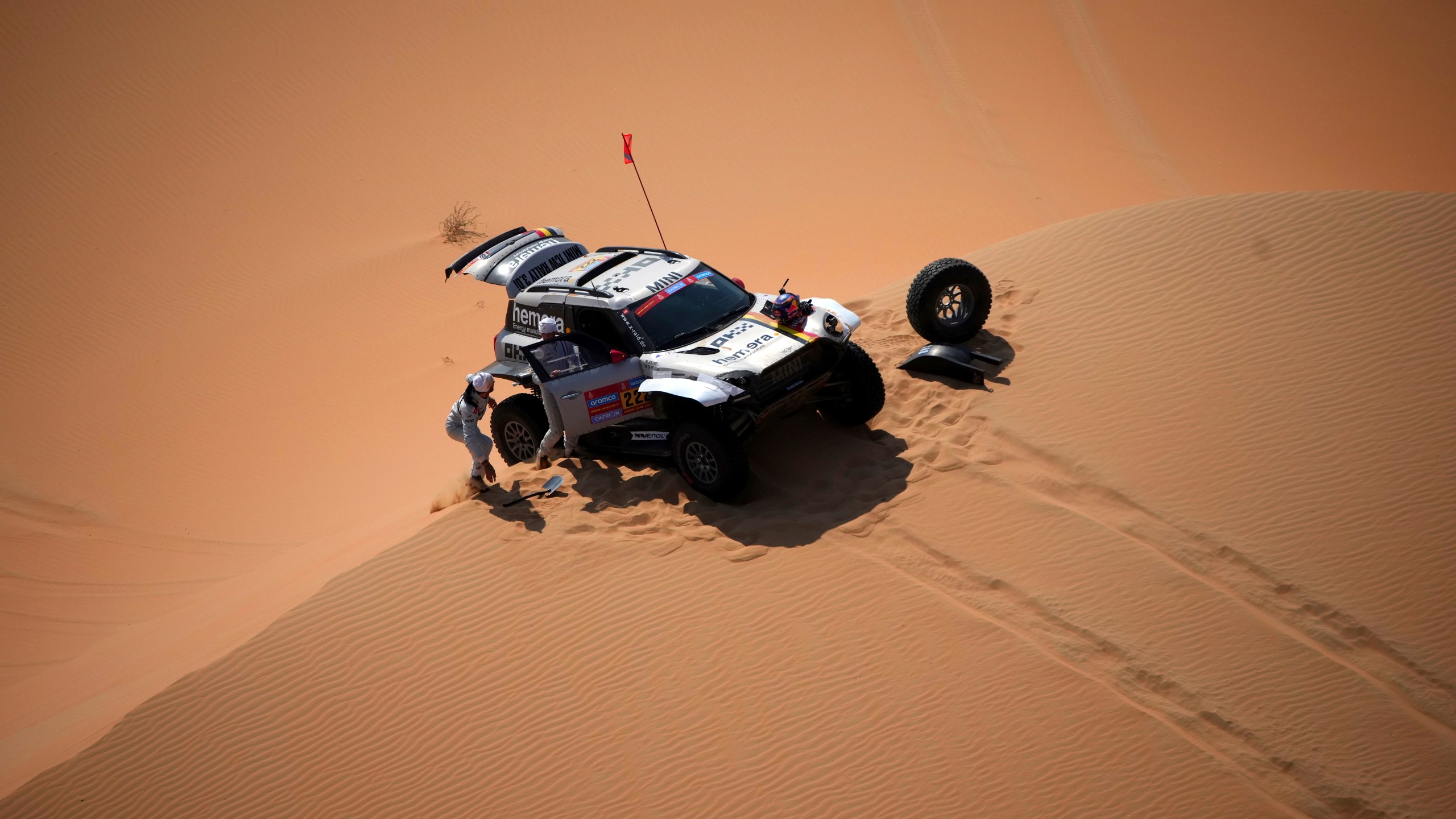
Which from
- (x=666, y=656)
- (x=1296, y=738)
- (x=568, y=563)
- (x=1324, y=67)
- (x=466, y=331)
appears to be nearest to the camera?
(x=1296, y=738)

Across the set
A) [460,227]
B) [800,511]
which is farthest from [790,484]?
[460,227]

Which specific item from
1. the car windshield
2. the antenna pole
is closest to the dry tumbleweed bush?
the antenna pole

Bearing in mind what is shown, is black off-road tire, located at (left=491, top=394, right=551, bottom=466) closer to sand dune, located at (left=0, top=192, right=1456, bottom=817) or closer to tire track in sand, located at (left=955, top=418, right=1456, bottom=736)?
sand dune, located at (left=0, top=192, right=1456, bottom=817)

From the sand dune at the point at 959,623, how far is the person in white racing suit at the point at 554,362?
1.82 feet

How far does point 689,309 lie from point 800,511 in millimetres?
2194

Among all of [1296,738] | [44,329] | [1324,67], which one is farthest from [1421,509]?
[44,329]

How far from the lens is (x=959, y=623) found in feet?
21.8

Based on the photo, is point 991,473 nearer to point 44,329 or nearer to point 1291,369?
point 1291,369

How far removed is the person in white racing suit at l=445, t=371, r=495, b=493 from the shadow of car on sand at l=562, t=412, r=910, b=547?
841 millimetres

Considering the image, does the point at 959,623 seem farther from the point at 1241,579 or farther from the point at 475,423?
the point at 475,423

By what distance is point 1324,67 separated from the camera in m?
20.3

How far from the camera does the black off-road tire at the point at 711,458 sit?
7.64m

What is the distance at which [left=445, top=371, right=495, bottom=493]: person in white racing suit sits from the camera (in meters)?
8.56

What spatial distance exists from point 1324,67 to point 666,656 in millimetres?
21662
